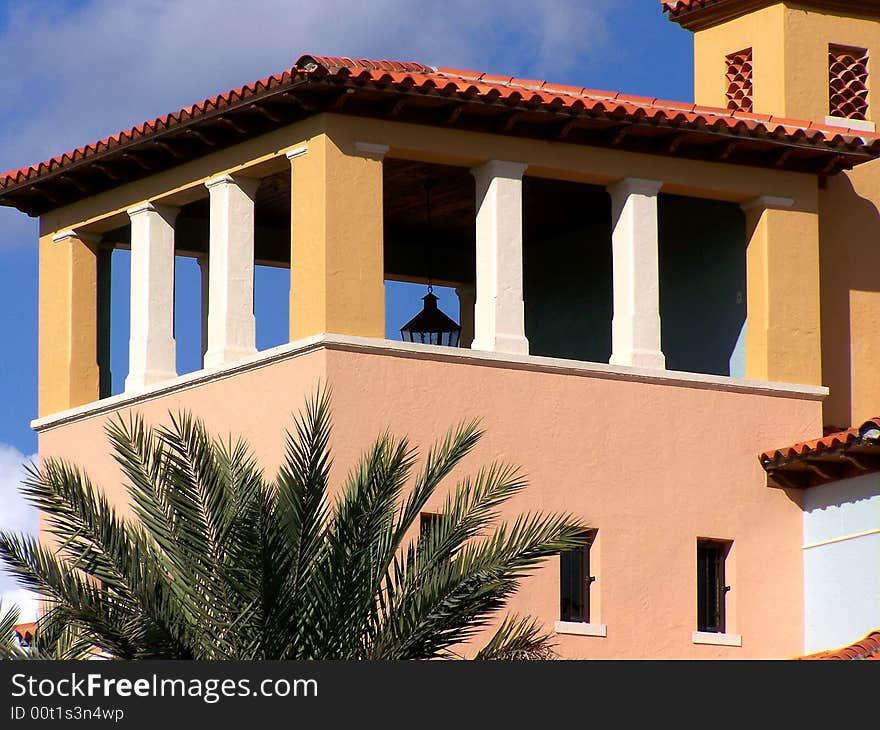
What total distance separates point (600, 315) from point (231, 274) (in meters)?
4.93

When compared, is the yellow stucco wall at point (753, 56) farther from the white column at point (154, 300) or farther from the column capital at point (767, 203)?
the white column at point (154, 300)

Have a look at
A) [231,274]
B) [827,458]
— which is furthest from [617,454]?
[231,274]

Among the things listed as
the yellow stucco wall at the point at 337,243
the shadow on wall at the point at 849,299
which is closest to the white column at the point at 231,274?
the yellow stucco wall at the point at 337,243

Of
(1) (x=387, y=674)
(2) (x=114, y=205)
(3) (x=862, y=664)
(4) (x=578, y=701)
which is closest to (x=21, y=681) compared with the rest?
(1) (x=387, y=674)

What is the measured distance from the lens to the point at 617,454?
75.2ft

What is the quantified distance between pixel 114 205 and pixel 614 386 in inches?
223

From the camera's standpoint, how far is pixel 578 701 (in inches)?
513

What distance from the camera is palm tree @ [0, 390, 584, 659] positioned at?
1645cm

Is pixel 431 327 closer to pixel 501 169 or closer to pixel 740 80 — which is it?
pixel 501 169

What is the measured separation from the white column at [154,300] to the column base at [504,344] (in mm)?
3396

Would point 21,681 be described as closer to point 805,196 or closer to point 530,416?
point 530,416

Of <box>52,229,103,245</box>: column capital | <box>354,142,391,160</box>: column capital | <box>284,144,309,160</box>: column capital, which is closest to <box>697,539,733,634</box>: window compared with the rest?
<box>354,142,391,160</box>: column capital

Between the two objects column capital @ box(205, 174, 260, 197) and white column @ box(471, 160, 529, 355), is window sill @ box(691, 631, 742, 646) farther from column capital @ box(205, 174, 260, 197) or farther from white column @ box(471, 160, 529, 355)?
column capital @ box(205, 174, 260, 197)

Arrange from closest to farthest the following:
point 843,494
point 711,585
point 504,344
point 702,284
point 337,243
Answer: point 337,243 → point 504,344 → point 843,494 → point 711,585 → point 702,284
